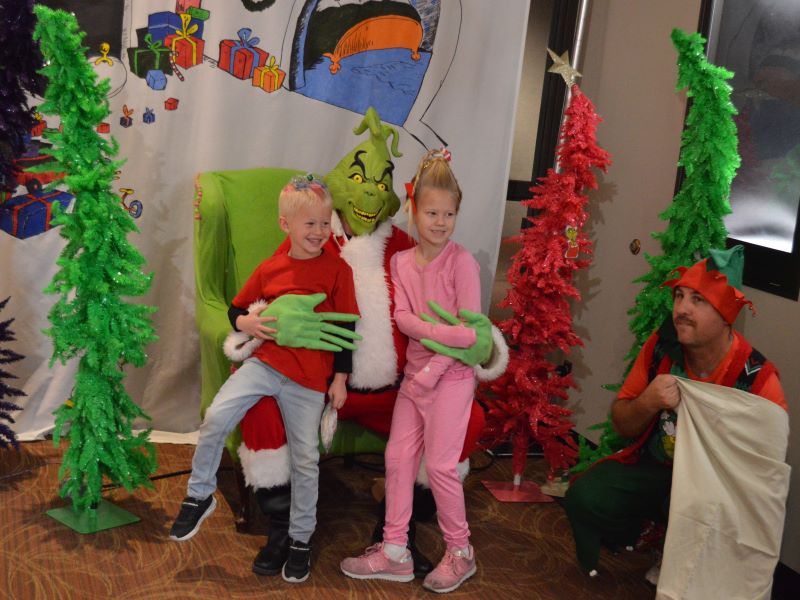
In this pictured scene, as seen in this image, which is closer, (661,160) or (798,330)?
(798,330)

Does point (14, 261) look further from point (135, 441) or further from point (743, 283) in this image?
point (743, 283)

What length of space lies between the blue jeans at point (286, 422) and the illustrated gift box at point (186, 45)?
5.22ft

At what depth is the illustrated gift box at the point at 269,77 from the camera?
416cm

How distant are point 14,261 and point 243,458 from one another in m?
1.55

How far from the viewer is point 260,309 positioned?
10.5 ft

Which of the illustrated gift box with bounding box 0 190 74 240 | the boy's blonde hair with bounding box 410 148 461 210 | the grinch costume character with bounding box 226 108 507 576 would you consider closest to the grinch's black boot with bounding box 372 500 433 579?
the grinch costume character with bounding box 226 108 507 576

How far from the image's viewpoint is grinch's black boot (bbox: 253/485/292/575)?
10.5 feet

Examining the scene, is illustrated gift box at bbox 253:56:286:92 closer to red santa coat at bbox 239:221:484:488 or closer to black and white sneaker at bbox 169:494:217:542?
red santa coat at bbox 239:221:484:488

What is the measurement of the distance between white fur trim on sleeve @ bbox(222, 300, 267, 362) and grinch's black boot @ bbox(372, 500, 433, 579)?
2.69ft

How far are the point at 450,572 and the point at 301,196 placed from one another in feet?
4.74

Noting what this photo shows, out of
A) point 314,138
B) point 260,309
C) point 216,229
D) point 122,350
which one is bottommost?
point 122,350

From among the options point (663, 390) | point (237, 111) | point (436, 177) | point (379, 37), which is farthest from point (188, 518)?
A: point (379, 37)

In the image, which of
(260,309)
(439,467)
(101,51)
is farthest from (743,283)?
(101,51)

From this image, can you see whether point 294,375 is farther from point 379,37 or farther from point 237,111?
point 379,37
